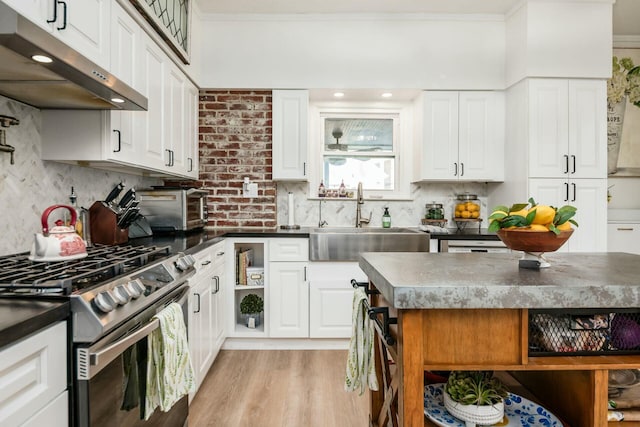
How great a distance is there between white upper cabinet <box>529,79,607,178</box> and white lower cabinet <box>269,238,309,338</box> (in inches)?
78.8

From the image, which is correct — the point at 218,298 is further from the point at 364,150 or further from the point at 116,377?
the point at 364,150

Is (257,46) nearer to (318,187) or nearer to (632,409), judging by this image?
(318,187)

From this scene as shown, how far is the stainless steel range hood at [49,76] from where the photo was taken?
3.44ft

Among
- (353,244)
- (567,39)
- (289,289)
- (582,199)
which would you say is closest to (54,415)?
(289,289)

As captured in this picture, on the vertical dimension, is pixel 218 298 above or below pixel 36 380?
below

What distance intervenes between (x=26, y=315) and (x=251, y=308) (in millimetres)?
2343

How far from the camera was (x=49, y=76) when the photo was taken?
1.40 m

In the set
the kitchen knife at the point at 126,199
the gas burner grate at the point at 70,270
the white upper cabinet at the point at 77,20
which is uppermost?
the white upper cabinet at the point at 77,20

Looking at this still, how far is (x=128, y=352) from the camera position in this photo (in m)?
1.25

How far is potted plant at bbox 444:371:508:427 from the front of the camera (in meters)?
1.08

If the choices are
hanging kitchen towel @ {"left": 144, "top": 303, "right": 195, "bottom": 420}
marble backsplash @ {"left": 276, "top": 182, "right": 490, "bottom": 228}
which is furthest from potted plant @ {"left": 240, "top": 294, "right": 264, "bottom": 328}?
hanging kitchen towel @ {"left": 144, "top": 303, "right": 195, "bottom": 420}

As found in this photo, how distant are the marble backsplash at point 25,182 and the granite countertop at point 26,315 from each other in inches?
36.5

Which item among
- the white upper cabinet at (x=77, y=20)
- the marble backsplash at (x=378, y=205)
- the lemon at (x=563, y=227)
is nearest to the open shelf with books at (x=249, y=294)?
the marble backsplash at (x=378, y=205)

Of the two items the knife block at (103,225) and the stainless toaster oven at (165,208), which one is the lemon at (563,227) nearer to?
the knife block at (103,225)
